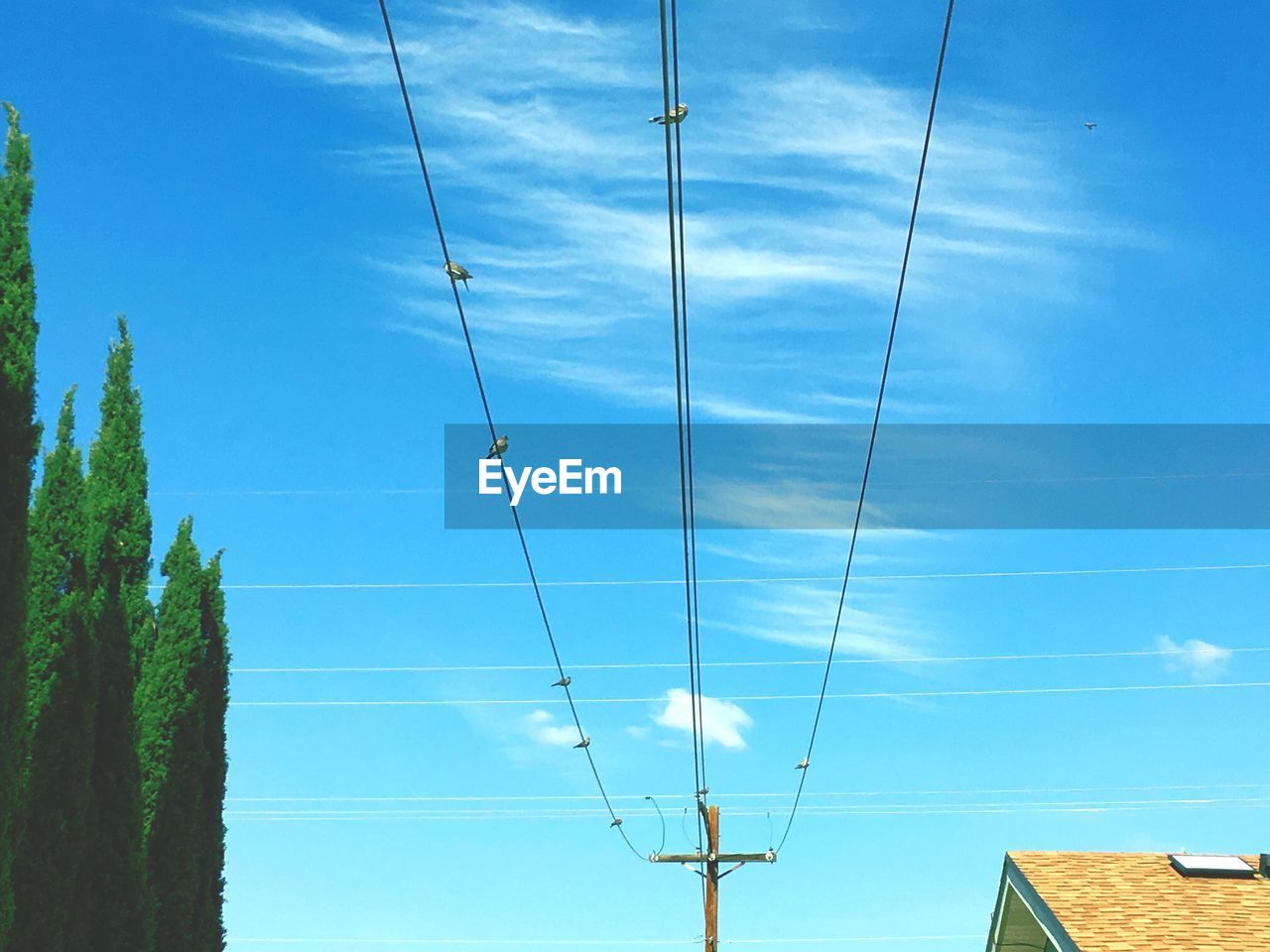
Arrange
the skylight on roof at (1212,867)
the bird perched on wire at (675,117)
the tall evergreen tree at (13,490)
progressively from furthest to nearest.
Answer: the skylight on roof at (1212,867), the tall evergreen tree at (13,490), the bird perched on wire at (675,117)

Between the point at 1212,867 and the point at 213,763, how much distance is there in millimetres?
13607

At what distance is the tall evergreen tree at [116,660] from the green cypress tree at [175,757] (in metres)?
0.38

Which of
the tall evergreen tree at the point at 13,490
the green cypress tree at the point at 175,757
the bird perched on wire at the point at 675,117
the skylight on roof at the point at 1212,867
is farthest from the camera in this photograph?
the skylight on roof at the point at 1212,867

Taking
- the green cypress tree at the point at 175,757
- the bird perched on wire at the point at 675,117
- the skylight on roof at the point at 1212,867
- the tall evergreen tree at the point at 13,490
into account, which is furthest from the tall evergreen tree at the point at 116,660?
the skylight on roof at the point at 1212,867

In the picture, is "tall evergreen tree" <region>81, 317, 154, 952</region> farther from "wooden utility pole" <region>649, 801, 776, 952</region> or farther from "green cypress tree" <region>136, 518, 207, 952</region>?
"wooden utility pole" <region>649, 801, 776, 952</region>

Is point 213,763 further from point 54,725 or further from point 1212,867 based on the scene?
point 1212,867

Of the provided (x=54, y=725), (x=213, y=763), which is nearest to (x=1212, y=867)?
(x=213, y=763)

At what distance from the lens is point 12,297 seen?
33.2ft

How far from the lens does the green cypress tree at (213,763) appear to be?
16.1 meters

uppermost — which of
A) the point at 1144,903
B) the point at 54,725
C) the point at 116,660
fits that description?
the point at 116,660

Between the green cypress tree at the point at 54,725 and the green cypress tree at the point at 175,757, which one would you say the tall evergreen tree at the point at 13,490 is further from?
the green cypress tree at the point at 175,757

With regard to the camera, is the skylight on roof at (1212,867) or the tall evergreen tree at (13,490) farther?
the skylight on roof at (1212,867)

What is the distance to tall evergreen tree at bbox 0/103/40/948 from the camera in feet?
31.3

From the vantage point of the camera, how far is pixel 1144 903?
16.1m
